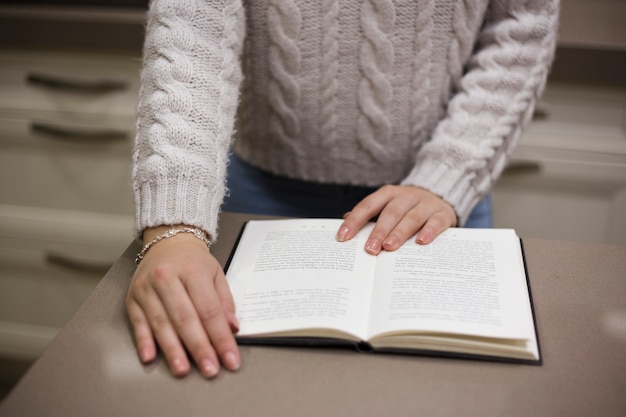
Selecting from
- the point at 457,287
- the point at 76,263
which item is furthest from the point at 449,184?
the point at 76,263

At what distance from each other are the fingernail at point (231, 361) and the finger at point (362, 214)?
190 mm

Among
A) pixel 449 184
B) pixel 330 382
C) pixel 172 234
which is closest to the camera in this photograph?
pixel 330 382

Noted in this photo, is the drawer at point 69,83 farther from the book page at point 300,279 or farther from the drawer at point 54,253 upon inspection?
the book page at point 300,279

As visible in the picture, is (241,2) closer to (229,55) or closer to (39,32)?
(229,55)

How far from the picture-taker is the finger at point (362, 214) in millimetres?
643

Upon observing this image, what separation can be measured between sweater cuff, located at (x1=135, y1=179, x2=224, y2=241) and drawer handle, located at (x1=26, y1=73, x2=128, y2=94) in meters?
0.69

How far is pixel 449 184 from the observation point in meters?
0.74

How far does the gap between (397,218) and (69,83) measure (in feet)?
2.89

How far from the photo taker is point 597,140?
1156mm

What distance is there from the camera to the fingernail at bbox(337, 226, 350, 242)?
64 cm

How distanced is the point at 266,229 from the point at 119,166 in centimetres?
74

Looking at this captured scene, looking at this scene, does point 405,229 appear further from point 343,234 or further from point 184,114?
point 184,114

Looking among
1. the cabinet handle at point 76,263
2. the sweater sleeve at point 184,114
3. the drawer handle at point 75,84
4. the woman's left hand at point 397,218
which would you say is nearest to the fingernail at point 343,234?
the woman's left hand at point 397,218

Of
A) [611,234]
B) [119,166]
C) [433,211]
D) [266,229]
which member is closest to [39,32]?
[119,166]
